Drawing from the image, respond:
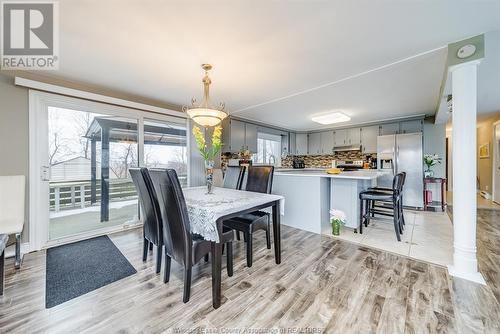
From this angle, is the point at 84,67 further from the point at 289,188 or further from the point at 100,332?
the point at 289,188

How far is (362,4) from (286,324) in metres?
2.33

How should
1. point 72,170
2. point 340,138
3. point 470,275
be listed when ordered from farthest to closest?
point 340,138, point 72,170, point 470,275

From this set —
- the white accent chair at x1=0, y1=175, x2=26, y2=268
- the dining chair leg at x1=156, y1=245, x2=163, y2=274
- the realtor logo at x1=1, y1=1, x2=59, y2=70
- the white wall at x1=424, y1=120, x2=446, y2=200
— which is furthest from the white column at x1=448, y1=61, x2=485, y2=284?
the white accent chair at x1=0, y1=175, x2=26, y2=268

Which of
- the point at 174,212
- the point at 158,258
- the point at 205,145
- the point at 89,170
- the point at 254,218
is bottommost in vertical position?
the point at 158,258

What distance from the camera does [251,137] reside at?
5.20 m

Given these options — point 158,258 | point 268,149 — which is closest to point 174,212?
point 158,258

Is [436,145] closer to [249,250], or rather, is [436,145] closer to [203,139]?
[249,250]

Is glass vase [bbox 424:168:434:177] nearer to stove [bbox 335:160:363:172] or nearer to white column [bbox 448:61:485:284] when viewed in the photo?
stove [bbox 335:160:363:172]

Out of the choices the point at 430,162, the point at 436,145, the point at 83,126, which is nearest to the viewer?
the point at 83,126

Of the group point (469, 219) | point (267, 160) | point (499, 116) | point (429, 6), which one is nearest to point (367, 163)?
point (267, 160)

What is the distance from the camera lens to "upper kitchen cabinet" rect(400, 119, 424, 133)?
4730 millimetres

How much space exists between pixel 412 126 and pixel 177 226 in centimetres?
575

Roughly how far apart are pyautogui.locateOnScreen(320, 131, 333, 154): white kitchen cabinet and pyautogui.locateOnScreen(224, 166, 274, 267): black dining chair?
13.6 ft

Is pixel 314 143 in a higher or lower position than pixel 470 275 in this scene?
higher
